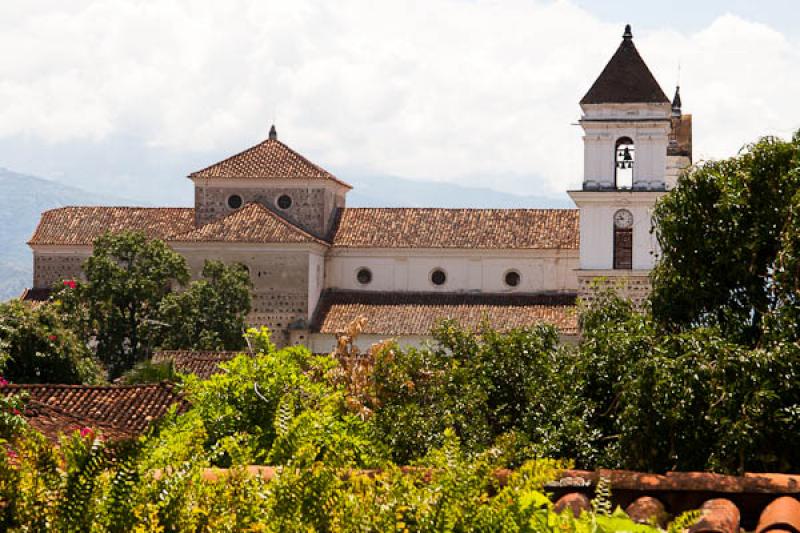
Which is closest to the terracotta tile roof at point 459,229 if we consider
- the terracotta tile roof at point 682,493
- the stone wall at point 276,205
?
the stone wall at point 276,205

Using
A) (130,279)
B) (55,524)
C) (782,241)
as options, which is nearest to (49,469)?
(55,524)

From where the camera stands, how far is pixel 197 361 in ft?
111

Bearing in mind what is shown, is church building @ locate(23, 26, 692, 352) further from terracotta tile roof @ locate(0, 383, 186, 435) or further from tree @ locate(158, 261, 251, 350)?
terracotta tile roof @ locate(0, 383, 186, 435)

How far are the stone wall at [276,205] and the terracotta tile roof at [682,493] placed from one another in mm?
42142

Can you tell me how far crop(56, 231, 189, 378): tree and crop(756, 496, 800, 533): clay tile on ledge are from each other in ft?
122

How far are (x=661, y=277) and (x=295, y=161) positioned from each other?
124 ft

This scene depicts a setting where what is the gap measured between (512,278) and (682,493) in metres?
41.2

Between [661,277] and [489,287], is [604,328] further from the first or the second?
[489,287]

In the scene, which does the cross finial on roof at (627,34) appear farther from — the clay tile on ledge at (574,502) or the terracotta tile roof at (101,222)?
the clay tile on ledge at (574,502)

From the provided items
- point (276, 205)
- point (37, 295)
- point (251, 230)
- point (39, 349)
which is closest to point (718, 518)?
point (39, 349)

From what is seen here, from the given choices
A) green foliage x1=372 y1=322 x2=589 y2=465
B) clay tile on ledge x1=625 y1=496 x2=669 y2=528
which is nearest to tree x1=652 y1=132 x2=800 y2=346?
green foliage x1=372 y1=322 x2=589 y2=465

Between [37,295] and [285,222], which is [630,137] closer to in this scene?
[285,222]

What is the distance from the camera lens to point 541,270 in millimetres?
48344

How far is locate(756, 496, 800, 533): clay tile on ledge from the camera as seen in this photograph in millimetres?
6629
